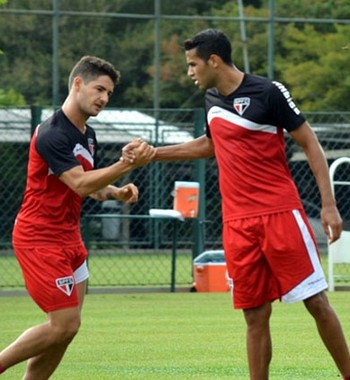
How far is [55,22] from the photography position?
25875 mm

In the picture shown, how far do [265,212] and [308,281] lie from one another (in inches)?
17.8

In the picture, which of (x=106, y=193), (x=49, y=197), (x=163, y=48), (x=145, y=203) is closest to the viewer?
(x=49, y=197)

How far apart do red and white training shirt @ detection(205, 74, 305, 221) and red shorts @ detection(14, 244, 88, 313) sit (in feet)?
3.13

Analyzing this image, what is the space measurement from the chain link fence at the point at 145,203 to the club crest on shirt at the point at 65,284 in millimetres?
8762

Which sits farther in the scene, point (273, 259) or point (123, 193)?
point (123, 193)

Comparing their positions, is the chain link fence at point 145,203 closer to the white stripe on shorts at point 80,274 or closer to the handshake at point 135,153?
the white stripe on shorts at point 80,274

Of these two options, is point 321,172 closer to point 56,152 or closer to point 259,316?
point 259,316

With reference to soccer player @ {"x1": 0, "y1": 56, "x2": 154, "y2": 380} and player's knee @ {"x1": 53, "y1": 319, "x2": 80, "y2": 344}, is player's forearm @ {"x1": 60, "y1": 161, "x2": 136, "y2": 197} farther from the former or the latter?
player's knee @ {"x1": 53, "y1": 319, "x2": 80, "y2": 344}

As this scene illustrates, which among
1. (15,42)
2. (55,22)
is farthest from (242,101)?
(15,42)

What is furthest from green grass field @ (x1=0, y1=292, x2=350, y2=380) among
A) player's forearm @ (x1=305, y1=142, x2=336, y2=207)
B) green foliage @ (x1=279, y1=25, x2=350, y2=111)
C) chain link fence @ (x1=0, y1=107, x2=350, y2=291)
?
green foliage @ (x1=279, y1=25, x2=350, y2=111)

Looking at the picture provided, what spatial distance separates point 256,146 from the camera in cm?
832

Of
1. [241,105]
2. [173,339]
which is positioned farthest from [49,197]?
[173,339]

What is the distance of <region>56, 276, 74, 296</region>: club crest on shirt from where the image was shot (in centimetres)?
832

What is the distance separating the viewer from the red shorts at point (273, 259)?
829cm
